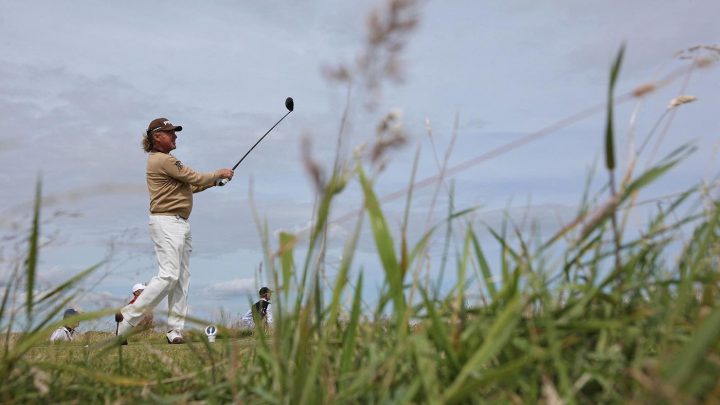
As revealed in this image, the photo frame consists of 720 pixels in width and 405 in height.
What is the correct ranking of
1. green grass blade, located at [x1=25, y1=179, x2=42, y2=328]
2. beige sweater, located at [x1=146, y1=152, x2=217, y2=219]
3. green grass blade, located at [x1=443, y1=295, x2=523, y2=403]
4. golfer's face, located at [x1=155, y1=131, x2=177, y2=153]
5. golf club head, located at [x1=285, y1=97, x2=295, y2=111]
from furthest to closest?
golfer's face, located at [x1=155, y1=131, x2=177, y2=153] → beige sweater, located at [x1=146, y1=152, x2=217, y2=219] → golf club head, located at [x1=285, y1=97, x2=295, y2=111] → green grass blade, located at [x1=25, y1=179, x2=42, y2=328] → green grass blade, located at [x1=443, y1=295, x2=523, y2=403]

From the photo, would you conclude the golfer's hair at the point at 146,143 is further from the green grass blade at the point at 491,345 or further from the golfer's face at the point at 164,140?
the green grass blade at the point at 491,345

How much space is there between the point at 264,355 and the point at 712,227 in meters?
1.21

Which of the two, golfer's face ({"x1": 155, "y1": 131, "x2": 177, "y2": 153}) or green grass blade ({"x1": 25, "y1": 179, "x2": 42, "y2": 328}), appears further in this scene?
golfer's face ({"x1": 155, "y1": 131, "x2": 177, "y2": 153})

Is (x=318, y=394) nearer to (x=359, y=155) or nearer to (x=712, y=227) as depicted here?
(x=359, y=155)

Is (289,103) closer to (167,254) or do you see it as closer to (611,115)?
(167,254)

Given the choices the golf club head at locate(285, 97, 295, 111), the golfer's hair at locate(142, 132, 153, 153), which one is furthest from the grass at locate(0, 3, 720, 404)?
the golfer's hair at locate(142, 132, 153, 153)

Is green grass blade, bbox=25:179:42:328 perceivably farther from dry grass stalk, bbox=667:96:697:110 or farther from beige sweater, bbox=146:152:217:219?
beige sweater, bbox=146:152:217:219

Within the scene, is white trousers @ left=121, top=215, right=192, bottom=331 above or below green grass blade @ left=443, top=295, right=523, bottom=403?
above

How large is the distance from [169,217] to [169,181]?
44 centimetres

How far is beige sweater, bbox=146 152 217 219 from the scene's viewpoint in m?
9.14

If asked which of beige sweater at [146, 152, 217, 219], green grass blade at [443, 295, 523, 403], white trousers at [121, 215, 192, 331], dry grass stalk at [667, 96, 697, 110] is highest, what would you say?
beige sweater at [146, 152, 217, 219]

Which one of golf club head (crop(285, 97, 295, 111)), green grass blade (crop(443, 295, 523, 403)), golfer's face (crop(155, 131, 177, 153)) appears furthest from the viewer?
golfer's face (crop(155, 131, 177, 153))

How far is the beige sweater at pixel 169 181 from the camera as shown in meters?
9.14

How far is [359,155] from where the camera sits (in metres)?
1.65
